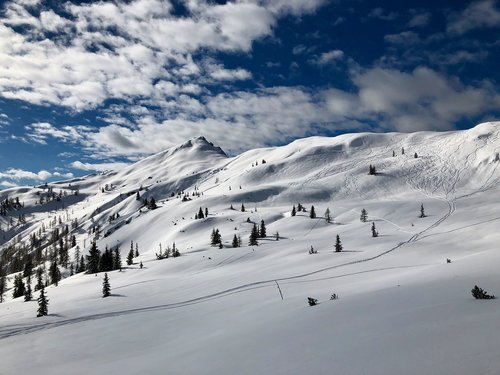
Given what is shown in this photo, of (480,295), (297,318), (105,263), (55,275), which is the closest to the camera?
(480,295)

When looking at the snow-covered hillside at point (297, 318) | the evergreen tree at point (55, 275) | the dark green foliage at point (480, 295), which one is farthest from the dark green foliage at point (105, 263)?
the dark green foliage at point (480, 295)

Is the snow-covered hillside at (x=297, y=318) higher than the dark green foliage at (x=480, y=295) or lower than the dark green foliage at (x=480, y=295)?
lower

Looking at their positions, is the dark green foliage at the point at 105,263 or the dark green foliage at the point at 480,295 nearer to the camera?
the dark green foliage at the point at 480,295

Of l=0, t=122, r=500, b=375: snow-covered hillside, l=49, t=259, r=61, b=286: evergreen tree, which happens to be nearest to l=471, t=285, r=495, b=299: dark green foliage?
l=0, t=122, r=500, b=375: snow-covered hillside

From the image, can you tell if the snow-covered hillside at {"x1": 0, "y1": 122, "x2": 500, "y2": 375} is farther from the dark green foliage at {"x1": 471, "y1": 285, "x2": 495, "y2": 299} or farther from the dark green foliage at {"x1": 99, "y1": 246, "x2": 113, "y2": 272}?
the dark green foliage at {"x1": 99, "y1": 246, "x2": 113, "y2": 272}

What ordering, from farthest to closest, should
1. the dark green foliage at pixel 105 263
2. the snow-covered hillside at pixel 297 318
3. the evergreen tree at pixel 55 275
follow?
the evergreen tree at pixel 55 275 < the dark green foliage at pixel 105 263 < the snow-covered hillside at pixel 297 318

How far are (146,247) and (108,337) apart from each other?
12793 centimetres

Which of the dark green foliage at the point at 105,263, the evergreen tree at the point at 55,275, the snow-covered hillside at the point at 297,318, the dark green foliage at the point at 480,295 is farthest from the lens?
the evergreen tree at the point at 55,275

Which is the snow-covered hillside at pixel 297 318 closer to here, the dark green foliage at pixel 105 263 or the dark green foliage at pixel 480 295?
the dark green foliage at pixel 480 295

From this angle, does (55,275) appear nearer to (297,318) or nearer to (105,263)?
(105,263)

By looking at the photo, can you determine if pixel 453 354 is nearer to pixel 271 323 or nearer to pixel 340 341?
pixel 340 341

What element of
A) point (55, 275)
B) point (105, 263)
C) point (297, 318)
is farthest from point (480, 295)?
point (55, 275)

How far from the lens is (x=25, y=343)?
22562 millimetres

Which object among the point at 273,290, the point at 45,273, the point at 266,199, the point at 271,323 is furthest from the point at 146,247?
the point at 271,323
